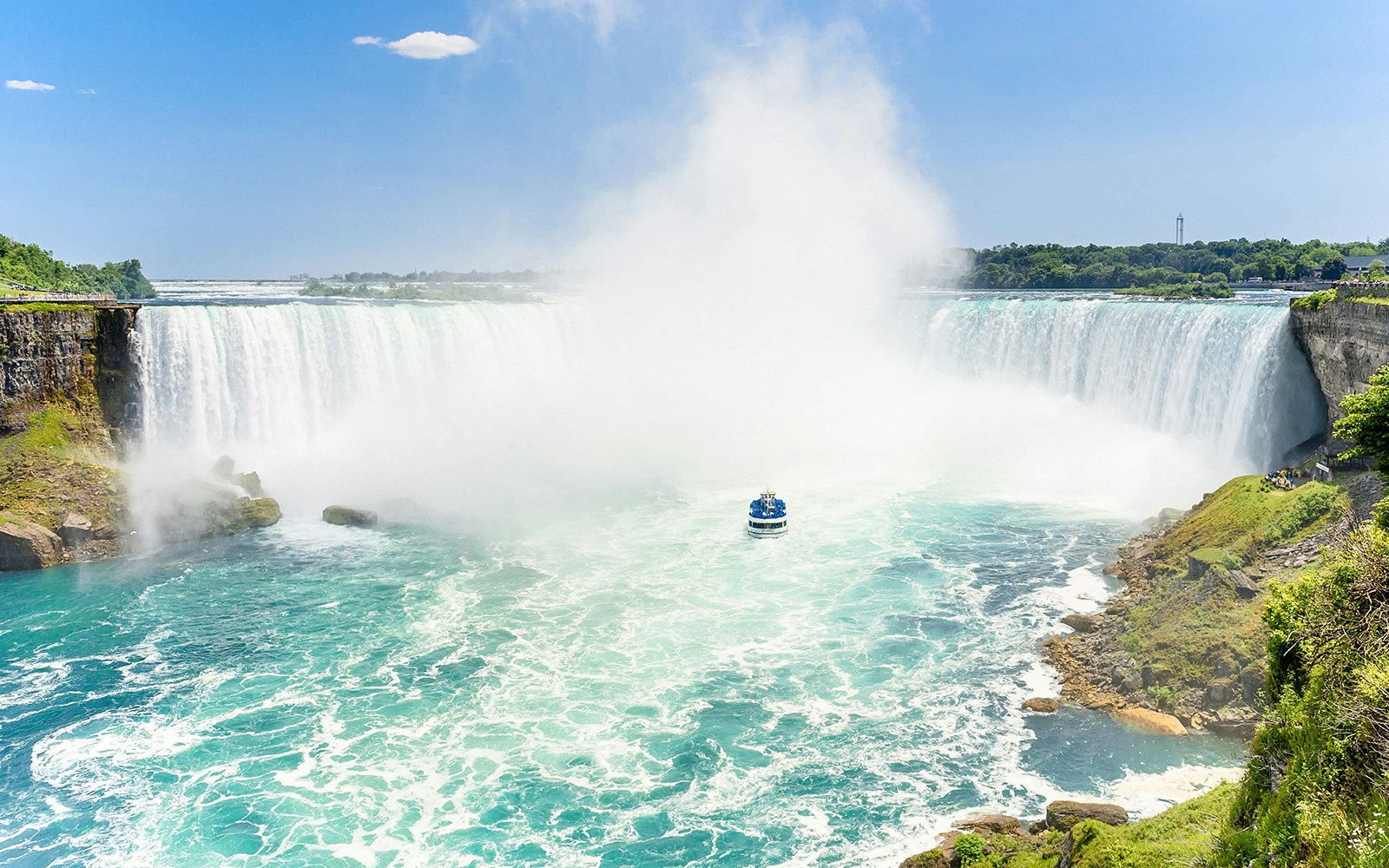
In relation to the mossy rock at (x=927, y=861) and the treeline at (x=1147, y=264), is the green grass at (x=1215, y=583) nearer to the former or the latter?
the mossy rock at (x=927, y=861)

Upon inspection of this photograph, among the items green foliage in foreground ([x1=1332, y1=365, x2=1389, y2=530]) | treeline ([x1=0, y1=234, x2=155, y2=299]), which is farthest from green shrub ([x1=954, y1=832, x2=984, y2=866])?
treeline ([x1=0, y1=234, x2=155, y2=299])

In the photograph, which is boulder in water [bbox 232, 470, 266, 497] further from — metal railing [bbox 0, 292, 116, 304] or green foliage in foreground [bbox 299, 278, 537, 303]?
green foliage in foreground [bbox 299, 278, 537, 303]

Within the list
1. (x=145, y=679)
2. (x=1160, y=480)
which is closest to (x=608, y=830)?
(x=145, y=679)

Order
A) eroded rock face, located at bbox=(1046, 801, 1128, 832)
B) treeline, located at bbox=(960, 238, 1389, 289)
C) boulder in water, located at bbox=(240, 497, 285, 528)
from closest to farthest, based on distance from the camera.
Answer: eroded rock face, located at bbox=(1046, 801, 1128, 832) → boulder in water, located at bbox=(240, 497, 285, 528) → treeline, located at bbox=(960, 238, 1389, 289)

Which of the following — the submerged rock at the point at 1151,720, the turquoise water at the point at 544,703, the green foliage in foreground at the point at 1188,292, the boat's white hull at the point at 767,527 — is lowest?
the turquoise water at the point at 544,703

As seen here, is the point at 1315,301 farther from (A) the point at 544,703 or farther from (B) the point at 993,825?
(A) the point at 544,703

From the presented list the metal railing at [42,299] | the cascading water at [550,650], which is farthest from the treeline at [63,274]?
the cascading water at [550,650]
